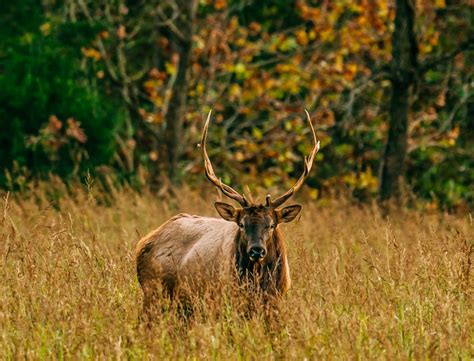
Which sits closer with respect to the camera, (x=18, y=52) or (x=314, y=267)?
(x=314, y=267)

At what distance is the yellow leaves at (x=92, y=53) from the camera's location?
17.4 m

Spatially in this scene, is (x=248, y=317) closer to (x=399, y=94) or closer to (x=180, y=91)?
(x=399, y=94)

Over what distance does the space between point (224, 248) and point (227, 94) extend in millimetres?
11518

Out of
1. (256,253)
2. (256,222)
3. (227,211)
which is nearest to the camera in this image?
(256,253)

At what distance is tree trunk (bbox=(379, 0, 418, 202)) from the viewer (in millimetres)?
13453

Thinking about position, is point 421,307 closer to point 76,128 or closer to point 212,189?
point 76,128

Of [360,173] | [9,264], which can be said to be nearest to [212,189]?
[360,173]

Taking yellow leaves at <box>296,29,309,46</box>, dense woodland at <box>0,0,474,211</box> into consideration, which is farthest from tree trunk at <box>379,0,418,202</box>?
yellow leaves at <box>296,29,309,46</box>

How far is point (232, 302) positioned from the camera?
21.8ft

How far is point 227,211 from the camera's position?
7863 mm

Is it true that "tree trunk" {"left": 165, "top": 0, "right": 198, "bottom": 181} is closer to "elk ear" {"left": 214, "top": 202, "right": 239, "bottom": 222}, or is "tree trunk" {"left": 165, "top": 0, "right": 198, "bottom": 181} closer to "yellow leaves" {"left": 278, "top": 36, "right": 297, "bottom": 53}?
"yellow leaves" {"left": 278, "top": 36, "right": 297, "bottom": 53}

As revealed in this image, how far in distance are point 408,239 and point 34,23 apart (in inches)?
368

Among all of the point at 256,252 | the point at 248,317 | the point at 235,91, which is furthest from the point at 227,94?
the point at 248,317

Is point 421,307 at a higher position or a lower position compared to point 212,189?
higher
